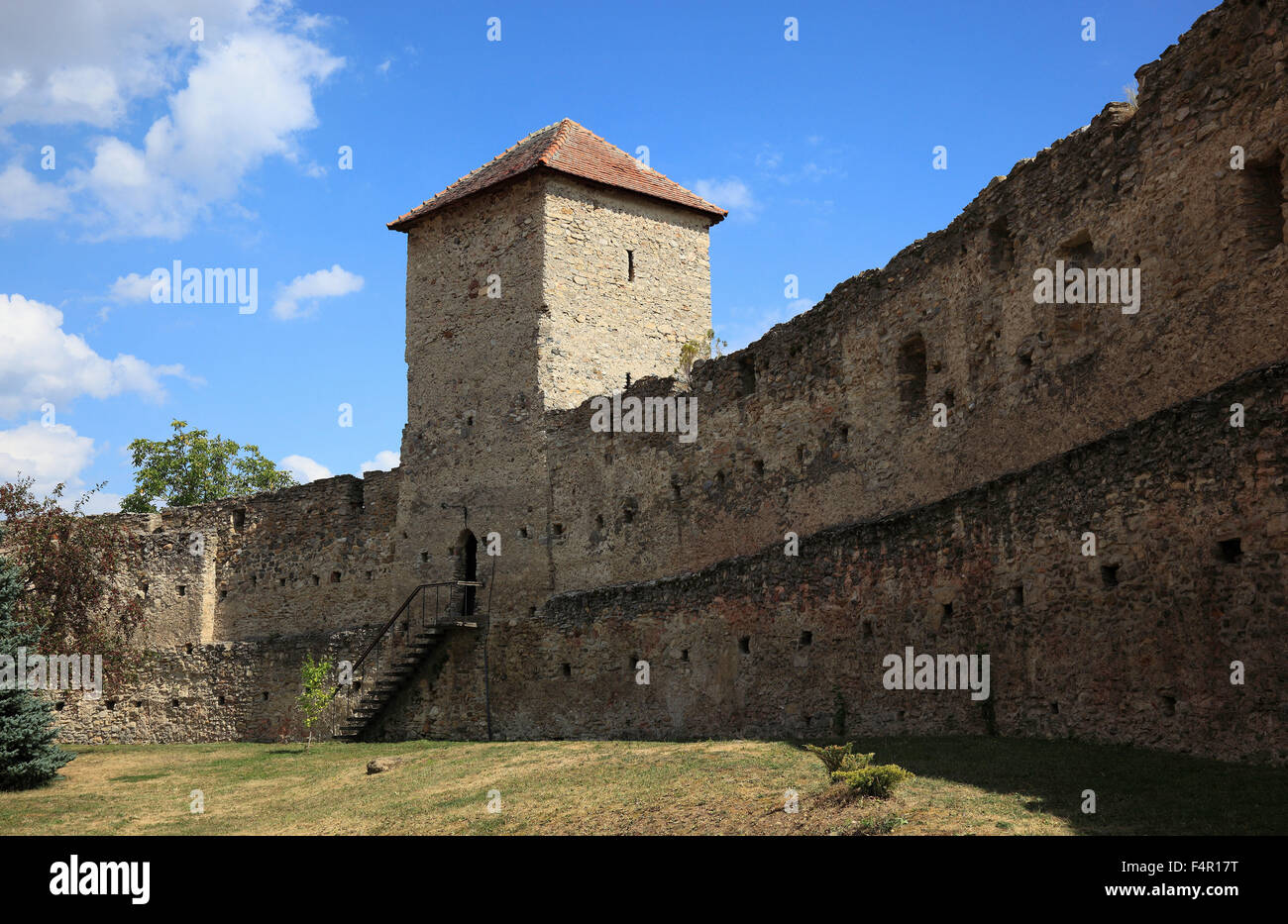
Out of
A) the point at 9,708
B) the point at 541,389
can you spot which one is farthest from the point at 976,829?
the point at 541,389

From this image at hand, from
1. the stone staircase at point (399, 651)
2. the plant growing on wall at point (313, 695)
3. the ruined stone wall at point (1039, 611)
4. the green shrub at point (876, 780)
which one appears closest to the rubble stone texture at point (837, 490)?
the ruined stone wall at point (1039, 611)

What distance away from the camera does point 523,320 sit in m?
25.5

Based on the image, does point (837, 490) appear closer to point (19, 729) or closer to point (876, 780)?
point (876, 780)

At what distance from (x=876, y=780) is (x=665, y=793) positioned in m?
2.58

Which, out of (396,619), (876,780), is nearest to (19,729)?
(396,619)

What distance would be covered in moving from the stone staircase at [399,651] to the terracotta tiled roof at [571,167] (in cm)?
873

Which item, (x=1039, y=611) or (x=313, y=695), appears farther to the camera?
(x=313, y=695)

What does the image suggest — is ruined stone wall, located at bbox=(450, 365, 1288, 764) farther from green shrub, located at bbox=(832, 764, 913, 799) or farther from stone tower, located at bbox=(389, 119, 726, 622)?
stone tower, located at bbox=(389, 119, 726, 622)

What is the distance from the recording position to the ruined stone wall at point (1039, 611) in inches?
386

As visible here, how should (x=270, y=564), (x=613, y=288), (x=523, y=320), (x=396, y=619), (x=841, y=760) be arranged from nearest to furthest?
(x=841, y=760) < (x=396, y=619) < (x=523, y=320) < (x=613, y=288) < (x=270, y=564)

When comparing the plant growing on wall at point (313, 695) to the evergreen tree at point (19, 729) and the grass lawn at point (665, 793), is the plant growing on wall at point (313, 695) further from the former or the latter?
the evergreen tree at point (19, 729)

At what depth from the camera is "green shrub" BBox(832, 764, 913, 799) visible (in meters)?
9.88

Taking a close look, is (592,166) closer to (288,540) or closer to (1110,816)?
(288,540)
